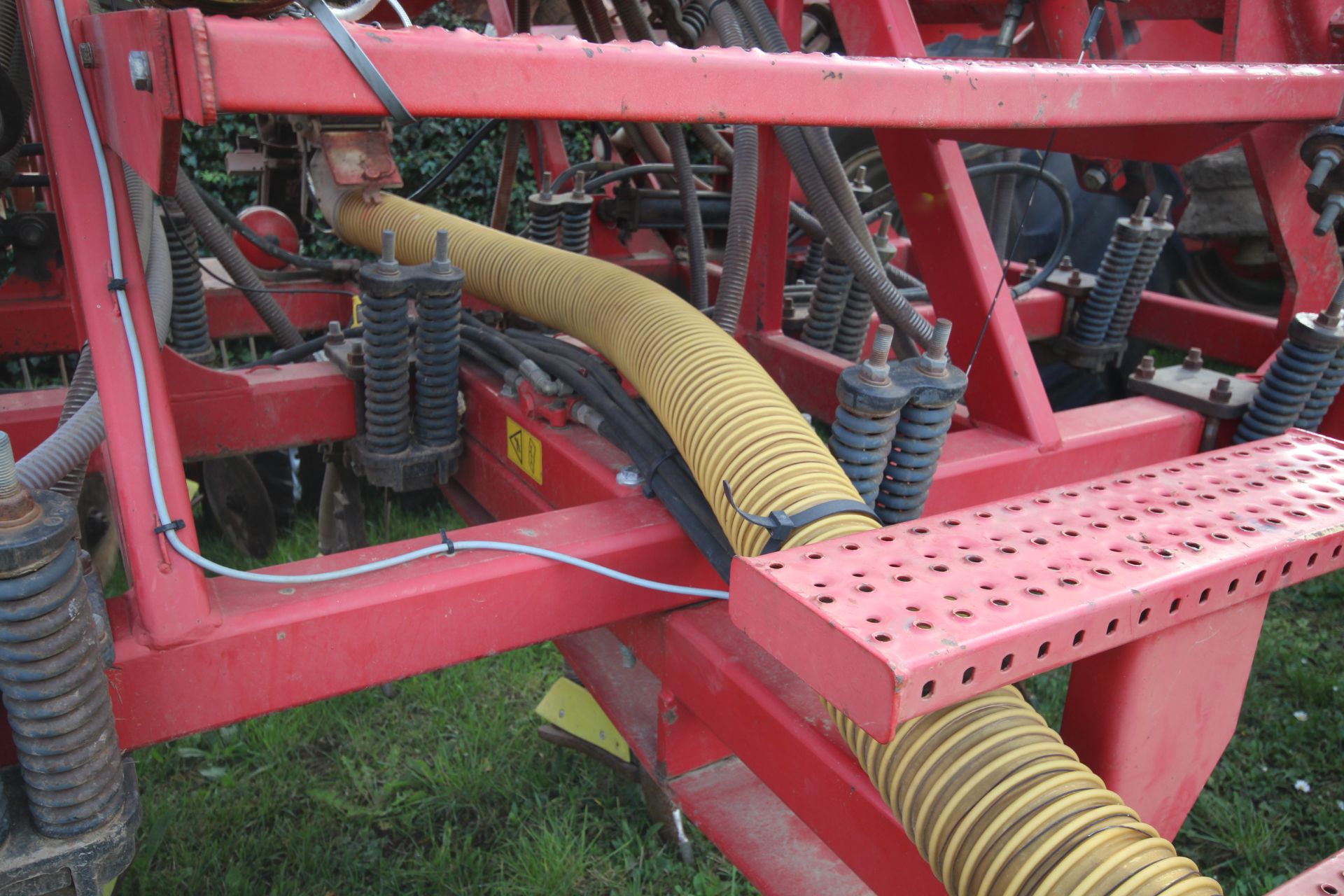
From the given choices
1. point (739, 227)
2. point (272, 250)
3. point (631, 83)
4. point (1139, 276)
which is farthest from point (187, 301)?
point (1139, 276)

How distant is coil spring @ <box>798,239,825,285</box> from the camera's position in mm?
3283

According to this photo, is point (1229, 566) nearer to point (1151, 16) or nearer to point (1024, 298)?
point (1024, 298)

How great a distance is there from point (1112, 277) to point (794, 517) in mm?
2119

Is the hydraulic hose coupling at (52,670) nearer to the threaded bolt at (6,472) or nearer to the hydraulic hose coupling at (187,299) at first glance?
the threaded bolt at (6,472)

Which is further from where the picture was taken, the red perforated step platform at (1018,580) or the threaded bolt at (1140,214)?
the threaded bolt at (1140,214)

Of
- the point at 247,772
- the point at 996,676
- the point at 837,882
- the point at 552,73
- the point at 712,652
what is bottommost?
the point at 247,772

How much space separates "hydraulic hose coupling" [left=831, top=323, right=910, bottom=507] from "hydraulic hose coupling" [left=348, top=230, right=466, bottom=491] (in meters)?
0.80

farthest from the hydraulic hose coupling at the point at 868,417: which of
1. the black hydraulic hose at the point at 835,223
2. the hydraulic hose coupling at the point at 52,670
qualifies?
the hydraulic hose coupling at the point at 52,670

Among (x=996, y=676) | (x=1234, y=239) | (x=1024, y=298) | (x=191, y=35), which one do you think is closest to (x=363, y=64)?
(x=191, y=35)

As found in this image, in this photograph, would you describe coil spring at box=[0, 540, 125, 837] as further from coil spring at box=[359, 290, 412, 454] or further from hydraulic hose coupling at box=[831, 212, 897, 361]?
hydraulic hose coupling at box=[831, 212, 897, 361]

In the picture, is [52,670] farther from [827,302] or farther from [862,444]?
[827,302]

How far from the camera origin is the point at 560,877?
196cm

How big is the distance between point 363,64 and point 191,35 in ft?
0.49

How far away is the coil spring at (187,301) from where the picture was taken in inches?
97.6
